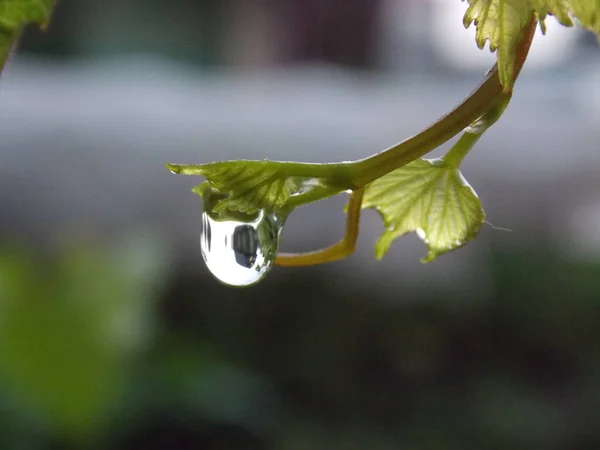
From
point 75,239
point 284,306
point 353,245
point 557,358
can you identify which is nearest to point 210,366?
point 284,306

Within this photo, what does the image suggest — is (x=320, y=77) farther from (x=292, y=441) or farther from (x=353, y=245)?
(x=353, y=245)

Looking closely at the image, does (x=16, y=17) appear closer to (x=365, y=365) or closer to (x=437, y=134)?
(x=437, y=134)

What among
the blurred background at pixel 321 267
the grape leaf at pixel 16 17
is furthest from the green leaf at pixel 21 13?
the blurred background at pixel 321 267

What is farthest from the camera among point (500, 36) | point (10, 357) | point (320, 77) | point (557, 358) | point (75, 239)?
point (320, 77)

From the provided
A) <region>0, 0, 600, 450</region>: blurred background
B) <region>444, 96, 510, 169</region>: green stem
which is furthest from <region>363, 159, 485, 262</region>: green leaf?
<region>0, 0, 600, 450</region>: blurred background

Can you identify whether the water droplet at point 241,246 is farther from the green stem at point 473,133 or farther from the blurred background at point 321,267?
the blurred background at point 321,267
